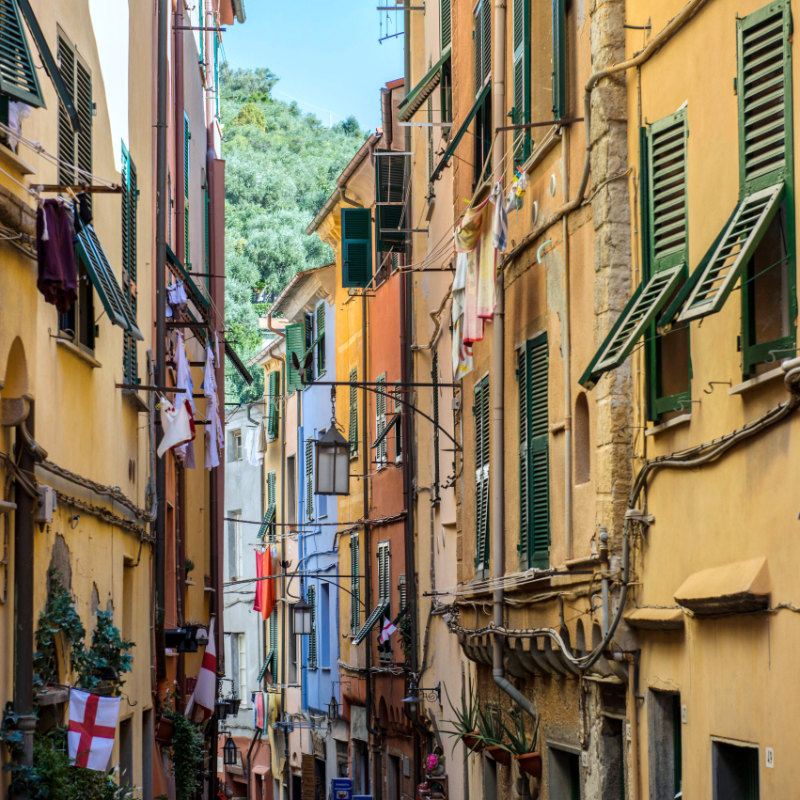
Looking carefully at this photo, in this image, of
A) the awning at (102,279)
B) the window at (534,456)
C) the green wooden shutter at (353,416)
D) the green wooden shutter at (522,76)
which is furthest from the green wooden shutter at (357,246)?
the awning at (102,279)

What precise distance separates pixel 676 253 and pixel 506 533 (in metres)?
5.67

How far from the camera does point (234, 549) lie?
46.8 metres

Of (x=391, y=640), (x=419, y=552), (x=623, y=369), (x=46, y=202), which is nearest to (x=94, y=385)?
(x=46, y=202)

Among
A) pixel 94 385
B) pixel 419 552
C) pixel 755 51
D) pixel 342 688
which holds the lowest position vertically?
pixel 342 688

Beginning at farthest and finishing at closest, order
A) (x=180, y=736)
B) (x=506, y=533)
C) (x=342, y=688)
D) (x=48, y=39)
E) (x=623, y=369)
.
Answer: (x=342, y=688)
(x=180, y=736)
(x=506, y=533)
(x=48, y=39)
(x=623, y=369)

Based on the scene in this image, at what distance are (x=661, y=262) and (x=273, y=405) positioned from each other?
104 ft

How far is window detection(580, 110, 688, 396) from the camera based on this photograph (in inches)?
381

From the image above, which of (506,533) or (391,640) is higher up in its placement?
(506,533)

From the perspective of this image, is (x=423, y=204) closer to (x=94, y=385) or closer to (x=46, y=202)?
(x=94, y=385)

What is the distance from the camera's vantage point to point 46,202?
10117 mm

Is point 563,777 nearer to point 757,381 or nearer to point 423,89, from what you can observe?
point 757,381

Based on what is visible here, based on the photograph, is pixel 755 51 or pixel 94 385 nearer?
pixel 755 51

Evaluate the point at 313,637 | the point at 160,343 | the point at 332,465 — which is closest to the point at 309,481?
the point at 313,637

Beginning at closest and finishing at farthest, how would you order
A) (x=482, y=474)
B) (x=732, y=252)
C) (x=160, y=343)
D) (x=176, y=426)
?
(x=732, y=252), (x=482, y=474), (x=176, y=426), (x=160, y=343)
